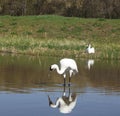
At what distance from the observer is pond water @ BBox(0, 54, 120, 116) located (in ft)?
48.7

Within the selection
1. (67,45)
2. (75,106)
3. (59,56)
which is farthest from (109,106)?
(67,45)

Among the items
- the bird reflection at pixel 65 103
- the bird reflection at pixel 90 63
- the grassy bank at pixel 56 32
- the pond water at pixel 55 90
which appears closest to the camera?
the pond water at pixel 55 90

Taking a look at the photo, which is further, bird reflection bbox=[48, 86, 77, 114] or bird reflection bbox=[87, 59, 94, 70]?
bird reflection bbox=[87, 59, 94, 70]

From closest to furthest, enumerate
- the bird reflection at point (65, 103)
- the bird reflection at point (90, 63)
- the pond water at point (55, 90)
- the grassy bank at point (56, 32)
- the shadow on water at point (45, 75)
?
the pond water at point (55, 90), the bird reflection at point (65, 103), the shadow on water at point (45, 75), the bird reflection at point (90, 63), the grassy bank at point (56, 32)

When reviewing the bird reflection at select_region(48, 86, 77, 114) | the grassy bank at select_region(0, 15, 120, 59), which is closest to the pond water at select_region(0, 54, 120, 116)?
the bird reflection at select_region(48, 86, 77, 114)

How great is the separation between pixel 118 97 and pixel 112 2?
4083 cm

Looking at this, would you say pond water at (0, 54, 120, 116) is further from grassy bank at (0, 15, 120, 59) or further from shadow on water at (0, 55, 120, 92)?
grassy bank at (0, 15, 120, 59)

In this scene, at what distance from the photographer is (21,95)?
674 inches

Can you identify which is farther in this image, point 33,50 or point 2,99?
point 33,50

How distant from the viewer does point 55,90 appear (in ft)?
60.6

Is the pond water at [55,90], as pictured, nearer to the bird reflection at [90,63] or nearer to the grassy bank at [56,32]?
the bird reflection at [90,63]

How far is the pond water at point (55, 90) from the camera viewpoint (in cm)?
1484

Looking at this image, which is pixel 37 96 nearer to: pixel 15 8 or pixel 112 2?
pixel 112 2

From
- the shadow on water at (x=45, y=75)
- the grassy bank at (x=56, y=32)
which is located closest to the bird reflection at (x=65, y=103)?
the shadow on water at (x=45, y=75)
